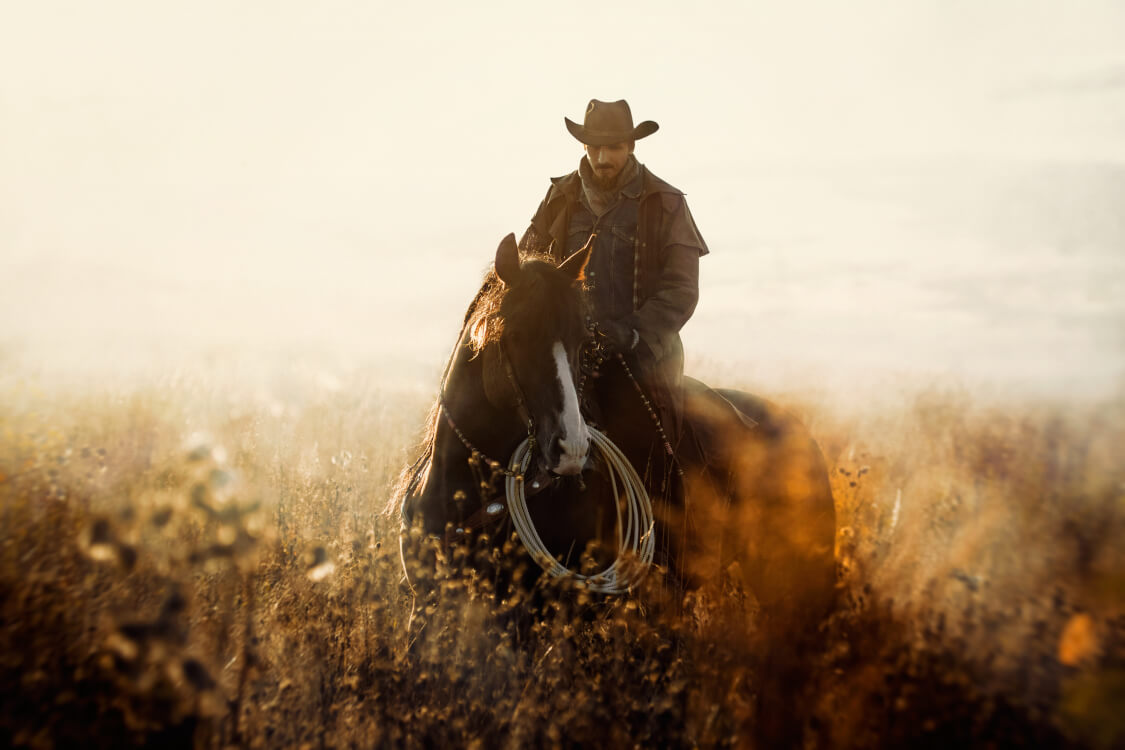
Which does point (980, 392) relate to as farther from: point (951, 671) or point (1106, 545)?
point (951, 671)

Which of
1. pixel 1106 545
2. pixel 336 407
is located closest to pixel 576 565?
pixel 1106 545

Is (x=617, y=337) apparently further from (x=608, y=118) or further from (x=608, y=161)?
(x=608, y=118)

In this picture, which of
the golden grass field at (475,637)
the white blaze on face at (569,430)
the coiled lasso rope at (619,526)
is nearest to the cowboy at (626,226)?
the coiled lasso rope at (619,526)

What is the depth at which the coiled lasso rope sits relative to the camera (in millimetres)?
4254

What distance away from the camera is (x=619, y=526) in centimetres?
459

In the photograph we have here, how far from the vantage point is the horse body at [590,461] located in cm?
391

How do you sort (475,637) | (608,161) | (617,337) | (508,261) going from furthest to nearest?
(608,161) → (617,337) → (508,261) → (475,637)

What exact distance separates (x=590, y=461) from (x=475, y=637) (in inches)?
49.7

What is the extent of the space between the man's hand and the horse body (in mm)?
184

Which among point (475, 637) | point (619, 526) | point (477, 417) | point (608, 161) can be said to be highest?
point (608, 161)

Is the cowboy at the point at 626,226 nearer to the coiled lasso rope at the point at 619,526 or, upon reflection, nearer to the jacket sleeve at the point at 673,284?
the jacket sleeve at the point at 673,284

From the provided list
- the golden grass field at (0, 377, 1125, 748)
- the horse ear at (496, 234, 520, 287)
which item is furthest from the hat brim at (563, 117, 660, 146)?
the golden grass field at (0, 377, 1125, 748)

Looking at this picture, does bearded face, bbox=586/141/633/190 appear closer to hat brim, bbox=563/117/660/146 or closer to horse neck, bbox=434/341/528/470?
hat brim, bbox=563/117/660/146

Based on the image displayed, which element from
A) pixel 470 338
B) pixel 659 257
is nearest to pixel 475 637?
pixel 470 338
